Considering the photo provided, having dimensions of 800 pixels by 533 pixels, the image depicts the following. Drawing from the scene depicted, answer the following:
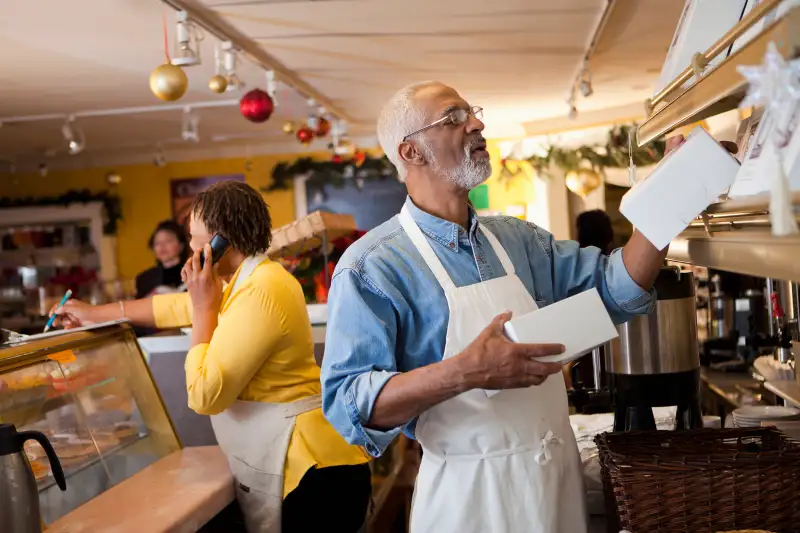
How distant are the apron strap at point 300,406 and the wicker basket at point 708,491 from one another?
1.10 m

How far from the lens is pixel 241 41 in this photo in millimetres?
5531

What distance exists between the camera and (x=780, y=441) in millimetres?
1782

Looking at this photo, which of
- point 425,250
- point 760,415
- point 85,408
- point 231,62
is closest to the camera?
point 425,250

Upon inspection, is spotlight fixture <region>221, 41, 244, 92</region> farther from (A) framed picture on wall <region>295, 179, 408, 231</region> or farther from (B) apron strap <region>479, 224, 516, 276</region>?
(A) framed picture on wall <region>295, 179, 408, 231</region>

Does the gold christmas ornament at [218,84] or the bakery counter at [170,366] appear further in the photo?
the gold christmas ornament at [218,84]

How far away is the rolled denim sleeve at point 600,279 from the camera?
1886 mm

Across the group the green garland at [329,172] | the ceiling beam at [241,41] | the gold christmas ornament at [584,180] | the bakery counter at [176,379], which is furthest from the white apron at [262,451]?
the green garland at [329,172]

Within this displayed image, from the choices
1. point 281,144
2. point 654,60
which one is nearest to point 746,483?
point 654,60

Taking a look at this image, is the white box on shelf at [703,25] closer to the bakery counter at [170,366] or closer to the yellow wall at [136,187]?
the bakery counter at [170,366]

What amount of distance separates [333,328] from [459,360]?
332mm

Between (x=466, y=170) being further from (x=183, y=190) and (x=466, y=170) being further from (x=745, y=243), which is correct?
(x=183, y=190)

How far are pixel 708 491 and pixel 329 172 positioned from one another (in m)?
9.27

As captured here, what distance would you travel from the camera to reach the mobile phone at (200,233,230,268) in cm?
257

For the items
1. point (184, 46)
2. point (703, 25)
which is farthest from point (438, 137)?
point (184, 46)
